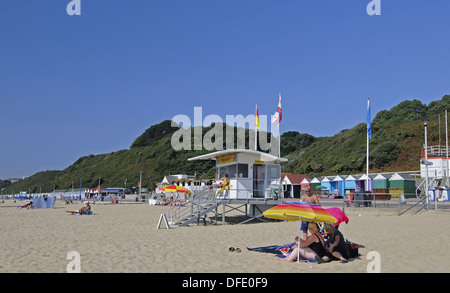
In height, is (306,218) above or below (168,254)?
above

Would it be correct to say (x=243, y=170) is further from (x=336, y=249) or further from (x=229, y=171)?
(x=336, y=249)

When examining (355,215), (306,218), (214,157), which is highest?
(214,157)

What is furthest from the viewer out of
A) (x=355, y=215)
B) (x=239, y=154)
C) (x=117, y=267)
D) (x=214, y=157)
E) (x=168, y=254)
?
(x=355, y=215)

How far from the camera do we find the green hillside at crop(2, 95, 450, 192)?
58.9 metres

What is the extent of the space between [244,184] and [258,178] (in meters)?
0.99

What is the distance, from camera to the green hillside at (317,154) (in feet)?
193

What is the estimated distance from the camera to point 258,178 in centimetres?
1784

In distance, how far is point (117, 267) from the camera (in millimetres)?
7344

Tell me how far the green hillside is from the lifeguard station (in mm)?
42577

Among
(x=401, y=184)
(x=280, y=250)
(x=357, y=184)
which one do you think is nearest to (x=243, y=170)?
(x=280, y=250)
